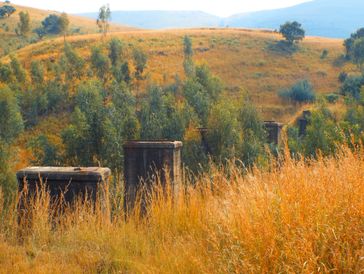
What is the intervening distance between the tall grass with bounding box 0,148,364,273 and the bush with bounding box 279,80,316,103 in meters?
50.9

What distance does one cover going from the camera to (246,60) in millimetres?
69188

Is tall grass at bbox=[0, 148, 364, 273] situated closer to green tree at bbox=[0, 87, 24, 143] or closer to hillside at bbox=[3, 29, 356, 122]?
green tree at bbox=[0, 87, 24, 143]

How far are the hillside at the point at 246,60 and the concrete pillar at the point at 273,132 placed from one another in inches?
536

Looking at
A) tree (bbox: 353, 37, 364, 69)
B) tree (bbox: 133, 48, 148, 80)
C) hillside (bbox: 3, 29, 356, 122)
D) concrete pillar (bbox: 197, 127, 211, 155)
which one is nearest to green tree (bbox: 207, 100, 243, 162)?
concrete pillar (bbox: 197, 127, 211, 155)

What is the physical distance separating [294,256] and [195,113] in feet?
115

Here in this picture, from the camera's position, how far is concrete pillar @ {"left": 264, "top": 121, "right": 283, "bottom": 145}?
33.6 m

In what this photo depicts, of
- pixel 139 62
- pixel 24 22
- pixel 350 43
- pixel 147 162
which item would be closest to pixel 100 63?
pixel 139 62

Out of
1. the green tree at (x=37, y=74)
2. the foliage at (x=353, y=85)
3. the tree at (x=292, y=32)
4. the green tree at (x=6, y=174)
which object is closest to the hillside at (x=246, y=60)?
the tree at (x=292, y=32)

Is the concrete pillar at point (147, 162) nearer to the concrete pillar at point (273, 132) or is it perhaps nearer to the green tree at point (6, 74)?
the concrete pillar at point (273, 132)

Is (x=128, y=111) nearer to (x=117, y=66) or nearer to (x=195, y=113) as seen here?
(x=195, y=113)

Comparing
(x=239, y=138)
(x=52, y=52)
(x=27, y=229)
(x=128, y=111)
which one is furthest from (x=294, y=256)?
(x=52, y=52)

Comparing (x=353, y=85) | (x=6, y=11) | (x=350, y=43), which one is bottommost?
(x=353, y=85)

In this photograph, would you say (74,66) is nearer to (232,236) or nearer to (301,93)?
(301,93)

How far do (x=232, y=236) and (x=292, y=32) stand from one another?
76.3 m
